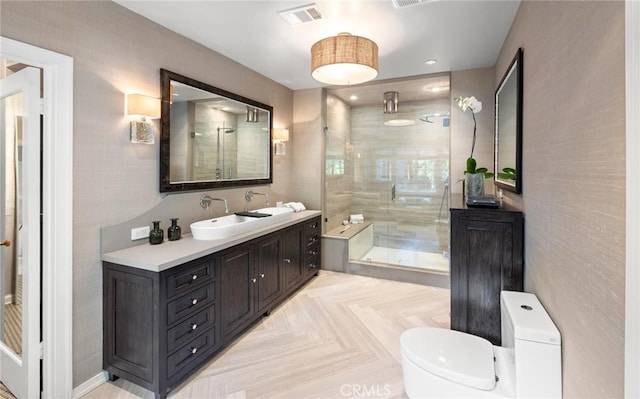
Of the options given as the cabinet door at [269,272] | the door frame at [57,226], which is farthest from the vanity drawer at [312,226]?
the door frame at [57,226]

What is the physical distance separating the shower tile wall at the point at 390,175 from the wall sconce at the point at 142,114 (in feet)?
8.52

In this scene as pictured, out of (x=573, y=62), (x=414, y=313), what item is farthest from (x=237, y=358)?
(x=573, y=62)

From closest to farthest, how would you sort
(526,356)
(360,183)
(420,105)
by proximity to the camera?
(526,356) → (420,105) → (360,183)

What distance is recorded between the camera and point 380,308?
324 centimetres

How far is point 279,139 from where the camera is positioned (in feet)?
13.2

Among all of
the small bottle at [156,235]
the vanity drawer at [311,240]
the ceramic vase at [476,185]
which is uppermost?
the ceramic vase at [476,185]

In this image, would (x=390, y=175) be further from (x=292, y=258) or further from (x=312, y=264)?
(x=292, y=258)

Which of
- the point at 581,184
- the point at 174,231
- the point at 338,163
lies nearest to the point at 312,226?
the point at 338,163

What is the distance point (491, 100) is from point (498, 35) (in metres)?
0.94

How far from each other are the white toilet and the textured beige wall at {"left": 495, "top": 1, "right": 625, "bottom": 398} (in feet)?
0.22

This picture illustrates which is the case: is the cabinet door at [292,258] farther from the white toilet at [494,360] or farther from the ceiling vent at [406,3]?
the ceiling vent at [406,3]

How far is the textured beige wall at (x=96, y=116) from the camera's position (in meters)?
1.85

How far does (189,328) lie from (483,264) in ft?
6.77

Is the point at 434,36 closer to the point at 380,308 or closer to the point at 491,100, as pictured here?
the point at 491,100
